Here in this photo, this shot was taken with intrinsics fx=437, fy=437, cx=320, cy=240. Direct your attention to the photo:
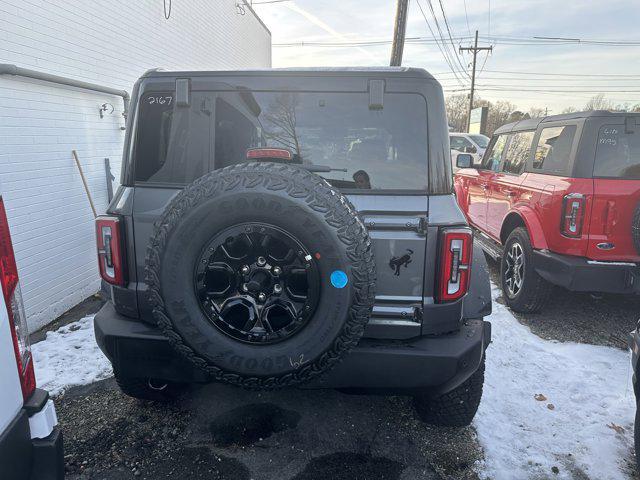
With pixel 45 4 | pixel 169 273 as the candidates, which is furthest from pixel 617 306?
pixel 45 4

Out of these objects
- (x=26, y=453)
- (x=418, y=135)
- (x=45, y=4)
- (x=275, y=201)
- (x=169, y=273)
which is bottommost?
(x=26, y=453)

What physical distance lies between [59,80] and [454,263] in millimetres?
4697

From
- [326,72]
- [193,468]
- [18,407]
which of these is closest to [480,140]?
[326,72]

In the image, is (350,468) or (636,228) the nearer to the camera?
(350,468)

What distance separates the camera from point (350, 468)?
2449 millimetres

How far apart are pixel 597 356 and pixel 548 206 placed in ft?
4.54

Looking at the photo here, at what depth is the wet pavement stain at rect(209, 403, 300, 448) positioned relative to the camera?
2.68 metres

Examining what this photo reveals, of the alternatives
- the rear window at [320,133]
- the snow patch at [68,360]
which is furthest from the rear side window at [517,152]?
the snow patch at [68,360]

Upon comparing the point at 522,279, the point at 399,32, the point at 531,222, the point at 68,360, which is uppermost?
the point at 399,32

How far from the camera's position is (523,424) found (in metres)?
2.85

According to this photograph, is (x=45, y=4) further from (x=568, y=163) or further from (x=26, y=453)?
(x=568, y=163)

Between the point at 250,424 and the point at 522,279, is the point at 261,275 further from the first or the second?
the point at 522,279

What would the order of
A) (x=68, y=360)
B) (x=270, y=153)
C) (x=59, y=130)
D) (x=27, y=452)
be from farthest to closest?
1. (x=59, y=130)
2. (x=68, y=360)
3. (x=270, y=153)
4. (x=27, y=452)

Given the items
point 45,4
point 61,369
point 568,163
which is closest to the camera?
point 61,369
